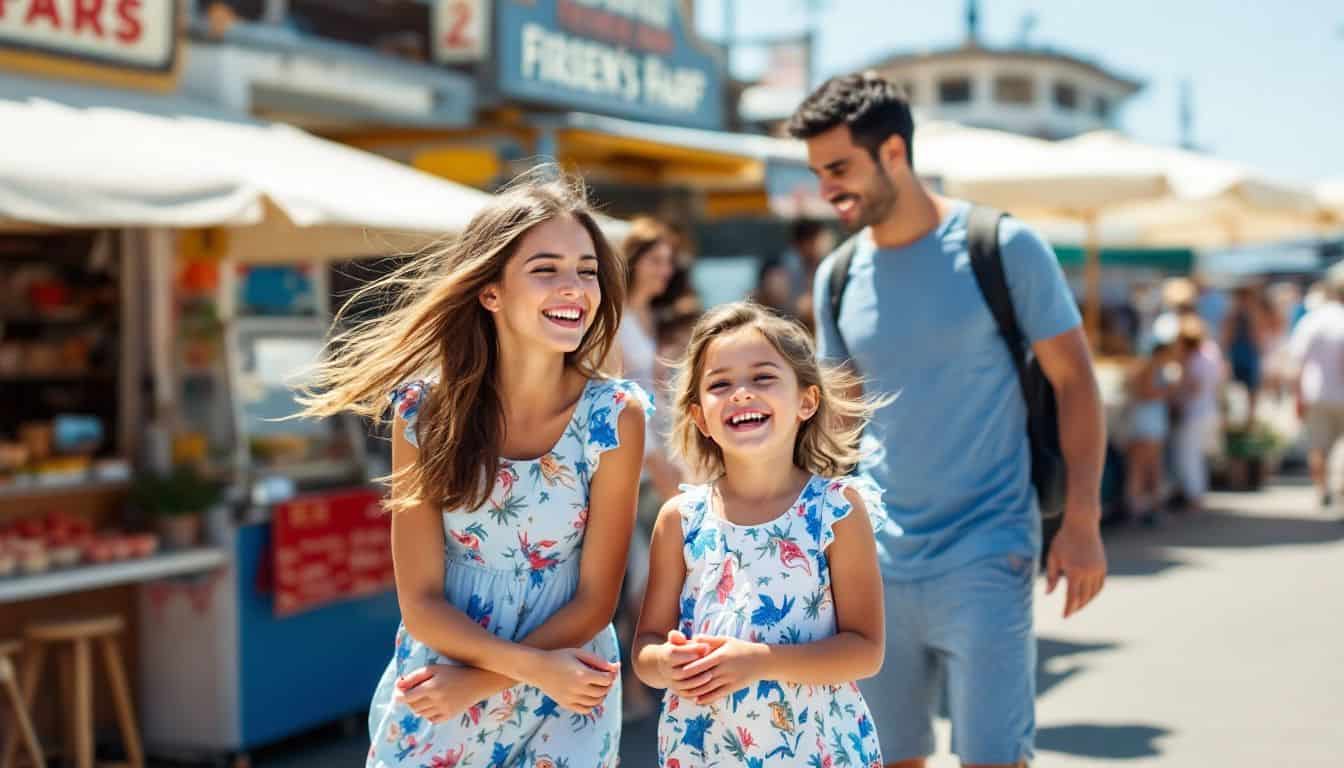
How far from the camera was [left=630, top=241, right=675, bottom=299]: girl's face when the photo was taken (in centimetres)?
578

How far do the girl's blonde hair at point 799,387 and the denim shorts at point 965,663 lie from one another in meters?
0.56

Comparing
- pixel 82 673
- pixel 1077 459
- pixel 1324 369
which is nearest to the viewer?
pixel 1077 459

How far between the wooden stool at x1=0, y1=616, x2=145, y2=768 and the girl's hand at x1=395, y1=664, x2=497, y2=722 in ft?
12.0

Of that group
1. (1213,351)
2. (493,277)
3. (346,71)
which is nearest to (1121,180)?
(1213,351)

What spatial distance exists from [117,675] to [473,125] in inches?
199

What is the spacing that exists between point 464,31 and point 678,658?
25.6ft

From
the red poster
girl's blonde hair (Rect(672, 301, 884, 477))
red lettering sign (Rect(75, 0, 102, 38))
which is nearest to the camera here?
girl's blonde hair (Rect(672, 301, 884, 477))

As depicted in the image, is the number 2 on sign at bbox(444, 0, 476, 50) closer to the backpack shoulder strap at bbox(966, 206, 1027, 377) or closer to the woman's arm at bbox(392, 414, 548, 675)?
the backpack shoulder strap at bbox(966, 206, 1027, 377)

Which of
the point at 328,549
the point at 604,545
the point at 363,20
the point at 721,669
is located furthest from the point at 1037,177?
the point at 721,669

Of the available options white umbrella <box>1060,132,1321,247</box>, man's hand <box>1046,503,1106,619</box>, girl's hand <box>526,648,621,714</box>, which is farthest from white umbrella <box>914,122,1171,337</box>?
girl's hand <box>526,648,621,714</box>

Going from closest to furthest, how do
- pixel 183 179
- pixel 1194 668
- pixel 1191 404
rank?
pixel 183 179 < pixel 1194 668 < pixel 1191 404

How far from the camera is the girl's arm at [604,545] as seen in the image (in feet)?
8.52

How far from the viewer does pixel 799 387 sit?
2896 millimetres

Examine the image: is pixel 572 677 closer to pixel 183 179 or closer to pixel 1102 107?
pixel 183 179
